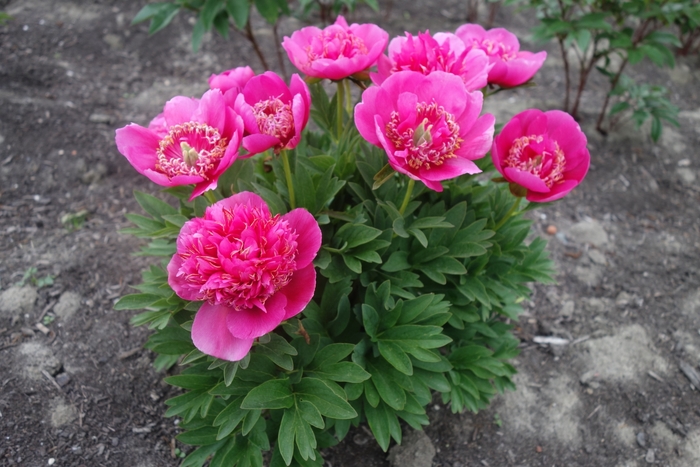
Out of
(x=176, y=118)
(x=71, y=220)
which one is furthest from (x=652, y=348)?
(x=71, y=220)

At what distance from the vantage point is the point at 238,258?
1195 mm

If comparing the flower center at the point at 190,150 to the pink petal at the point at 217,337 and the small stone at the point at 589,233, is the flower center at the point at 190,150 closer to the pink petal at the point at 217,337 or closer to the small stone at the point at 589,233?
the pink petal at the point at 217,337

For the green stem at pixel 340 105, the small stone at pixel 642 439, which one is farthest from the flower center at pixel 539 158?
the small stone at pixel 642 439

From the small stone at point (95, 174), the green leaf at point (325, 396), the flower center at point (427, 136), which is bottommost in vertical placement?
the small stone at point (95, 174)

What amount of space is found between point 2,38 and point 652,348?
4432 mm

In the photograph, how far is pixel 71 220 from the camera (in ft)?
9.15

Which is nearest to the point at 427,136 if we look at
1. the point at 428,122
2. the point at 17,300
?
the point at 428,122

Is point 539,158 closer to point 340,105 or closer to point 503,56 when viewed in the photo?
point 503,56

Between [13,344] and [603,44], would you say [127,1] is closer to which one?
[13,344]

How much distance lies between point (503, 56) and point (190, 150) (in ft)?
3.28

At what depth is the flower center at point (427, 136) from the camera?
134cm

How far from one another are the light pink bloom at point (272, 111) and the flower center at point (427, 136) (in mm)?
238

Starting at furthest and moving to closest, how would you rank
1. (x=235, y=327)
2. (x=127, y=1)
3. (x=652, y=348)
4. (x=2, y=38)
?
1. (x=127, y=1)
2. (x=2, y=38)
3. (x=652, y=348)
4. (x=235, y=327)

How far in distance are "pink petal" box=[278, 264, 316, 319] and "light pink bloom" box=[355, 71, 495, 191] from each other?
1.15 feet
